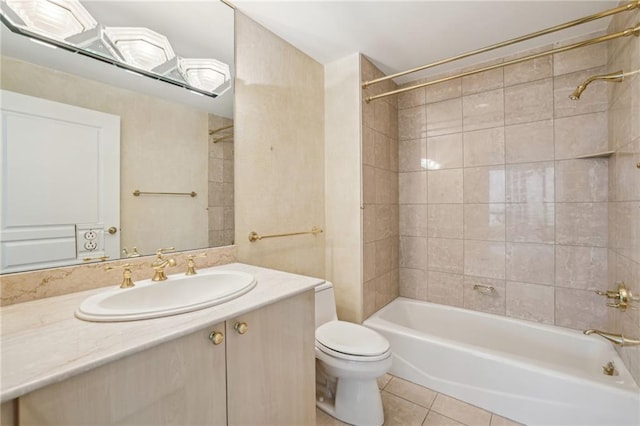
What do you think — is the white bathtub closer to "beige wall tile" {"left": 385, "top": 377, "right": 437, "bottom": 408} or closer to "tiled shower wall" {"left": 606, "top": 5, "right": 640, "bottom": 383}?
"beige wall tile" {"left": 385, "top": 377, "right": 437, "bottom": 408}

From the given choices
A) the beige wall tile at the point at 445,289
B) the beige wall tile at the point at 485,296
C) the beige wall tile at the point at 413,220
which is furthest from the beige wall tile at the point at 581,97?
the beige wall tile at the point at 445,289

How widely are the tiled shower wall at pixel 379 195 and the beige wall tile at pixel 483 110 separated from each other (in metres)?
0.59

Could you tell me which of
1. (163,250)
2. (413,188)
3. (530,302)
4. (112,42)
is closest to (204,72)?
(112,42)

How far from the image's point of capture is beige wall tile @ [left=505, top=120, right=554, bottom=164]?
1.96 meters

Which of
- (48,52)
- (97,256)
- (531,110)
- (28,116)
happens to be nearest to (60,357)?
(97,256)

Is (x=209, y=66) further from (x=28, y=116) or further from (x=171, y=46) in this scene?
(x=28, y=116)

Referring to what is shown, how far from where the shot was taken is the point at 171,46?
1.38 m

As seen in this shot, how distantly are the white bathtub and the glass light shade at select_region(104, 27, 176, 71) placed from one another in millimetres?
2082

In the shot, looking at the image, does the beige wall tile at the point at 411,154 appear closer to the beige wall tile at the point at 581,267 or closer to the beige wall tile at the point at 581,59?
the beige wall tile at the point at 581,59

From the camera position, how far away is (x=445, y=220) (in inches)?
93.6

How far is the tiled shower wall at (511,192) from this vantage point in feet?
6.05

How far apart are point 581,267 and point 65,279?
2855 millimetres

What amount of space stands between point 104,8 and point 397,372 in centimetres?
256

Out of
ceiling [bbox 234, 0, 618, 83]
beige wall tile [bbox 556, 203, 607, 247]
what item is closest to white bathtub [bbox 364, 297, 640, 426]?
beige wall tile [bbox 556, 203, 607, 247]
